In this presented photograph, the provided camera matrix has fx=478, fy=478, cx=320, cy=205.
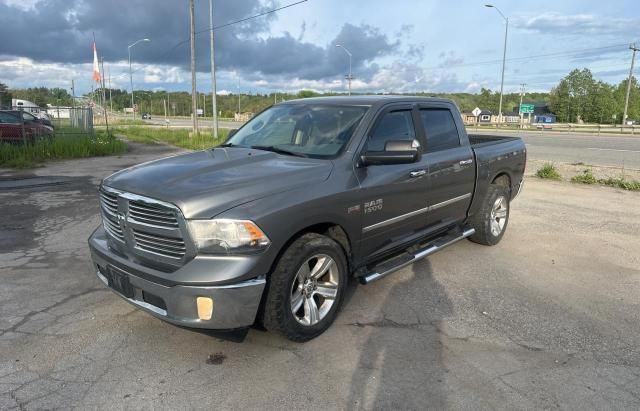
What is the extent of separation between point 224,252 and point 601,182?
10583mm

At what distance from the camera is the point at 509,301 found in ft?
14.5

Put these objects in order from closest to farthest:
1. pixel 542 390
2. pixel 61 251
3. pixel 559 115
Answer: pixel 542 390 < pixel 61 251 < pixel 559 115

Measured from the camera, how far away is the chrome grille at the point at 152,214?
3.10 m

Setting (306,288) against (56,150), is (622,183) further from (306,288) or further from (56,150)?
(56,150)

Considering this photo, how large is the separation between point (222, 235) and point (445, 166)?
274 centimetres

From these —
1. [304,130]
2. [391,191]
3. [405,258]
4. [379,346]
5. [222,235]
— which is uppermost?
[304,130]

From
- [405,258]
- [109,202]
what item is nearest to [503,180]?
[405,258]

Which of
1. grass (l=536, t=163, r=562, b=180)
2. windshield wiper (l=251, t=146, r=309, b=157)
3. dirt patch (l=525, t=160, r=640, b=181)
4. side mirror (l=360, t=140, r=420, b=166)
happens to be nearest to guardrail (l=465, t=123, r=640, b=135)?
dirt patch (l=525, t=160, r=640, b=181)

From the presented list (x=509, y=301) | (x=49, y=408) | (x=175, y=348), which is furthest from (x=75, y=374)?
(x=509, y=301)

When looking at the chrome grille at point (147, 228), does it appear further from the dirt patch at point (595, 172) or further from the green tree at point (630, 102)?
the green tree at point (630, 102)

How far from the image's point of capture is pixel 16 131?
16516 mm

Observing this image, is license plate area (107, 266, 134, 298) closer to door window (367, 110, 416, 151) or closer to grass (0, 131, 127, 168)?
door window (367, 110, 416, 151)

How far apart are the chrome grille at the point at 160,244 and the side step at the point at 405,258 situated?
157cm

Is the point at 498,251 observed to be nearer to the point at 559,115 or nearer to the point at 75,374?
the point at 75,374
